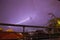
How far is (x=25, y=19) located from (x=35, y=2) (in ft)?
3.44

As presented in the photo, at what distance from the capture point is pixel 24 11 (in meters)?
6.70

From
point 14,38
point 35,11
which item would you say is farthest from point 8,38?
point 35,11

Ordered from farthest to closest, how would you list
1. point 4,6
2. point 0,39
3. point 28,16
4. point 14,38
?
point 28,16 < point 4,6 < point 14,38 < point 0,39

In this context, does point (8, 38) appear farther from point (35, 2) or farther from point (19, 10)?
point (35, 2)

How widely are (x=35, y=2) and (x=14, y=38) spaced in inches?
178

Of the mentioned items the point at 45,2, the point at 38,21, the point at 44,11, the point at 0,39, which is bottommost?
the point at 0,39

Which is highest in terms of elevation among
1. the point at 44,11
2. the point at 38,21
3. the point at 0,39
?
the point at 44,11

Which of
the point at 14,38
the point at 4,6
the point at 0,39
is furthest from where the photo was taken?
the point at 4,6

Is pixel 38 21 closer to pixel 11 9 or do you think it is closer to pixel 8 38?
pixel 11 9

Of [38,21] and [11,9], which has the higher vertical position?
[11,9]

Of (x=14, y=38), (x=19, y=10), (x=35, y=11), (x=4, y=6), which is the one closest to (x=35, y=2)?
(x=35, y=11)

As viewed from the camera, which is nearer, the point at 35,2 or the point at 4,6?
the point at 4,6

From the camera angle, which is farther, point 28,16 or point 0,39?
point 28,16

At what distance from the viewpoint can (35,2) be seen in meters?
6.88
